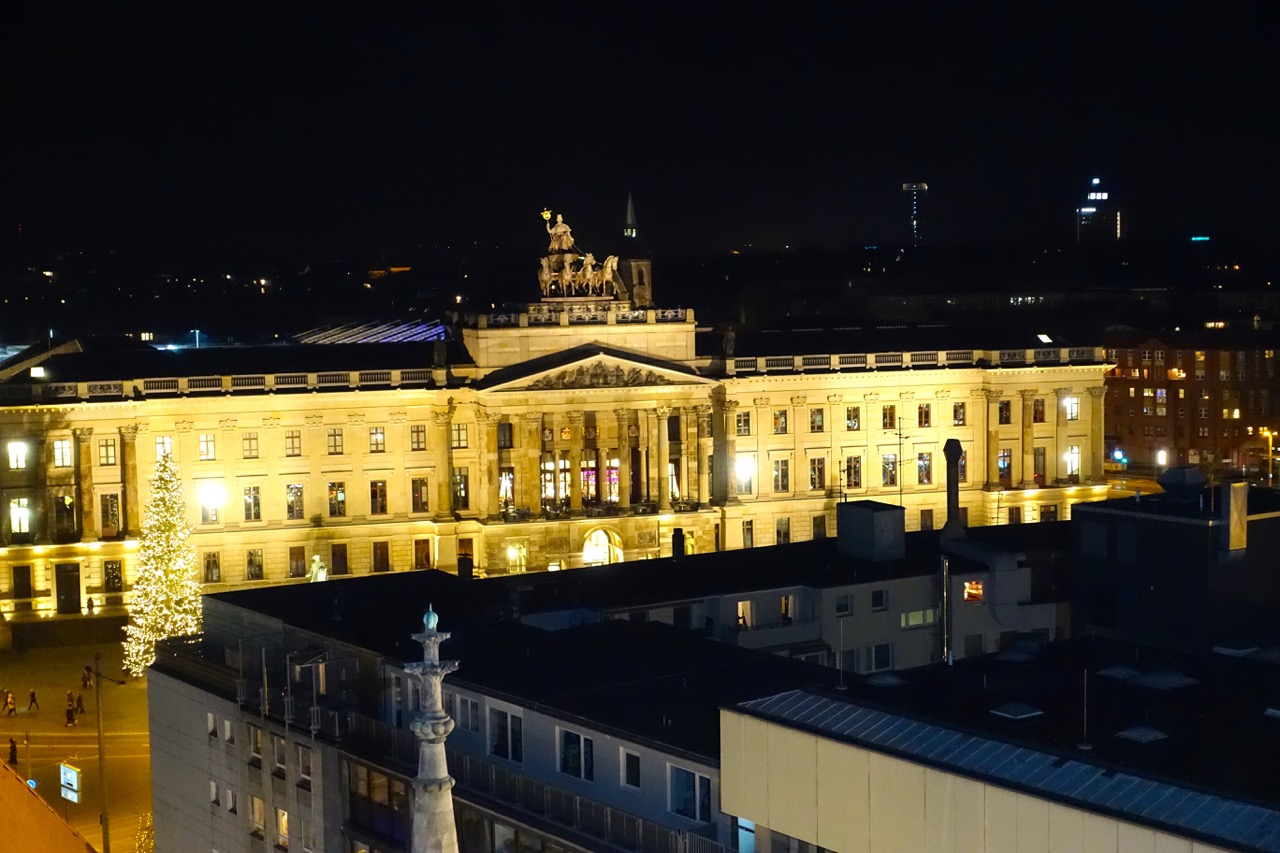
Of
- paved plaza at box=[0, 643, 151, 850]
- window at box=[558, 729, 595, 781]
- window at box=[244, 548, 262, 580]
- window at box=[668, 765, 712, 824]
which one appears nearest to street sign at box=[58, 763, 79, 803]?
paved plaza at box=[0, 643, 151, 850]

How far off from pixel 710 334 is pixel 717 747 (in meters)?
78.3

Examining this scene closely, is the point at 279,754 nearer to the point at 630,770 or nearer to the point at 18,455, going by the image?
the point at 630,770

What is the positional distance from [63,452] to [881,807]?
6851cm

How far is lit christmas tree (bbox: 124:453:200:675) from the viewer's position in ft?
249

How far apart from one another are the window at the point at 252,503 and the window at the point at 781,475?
89.3 feet

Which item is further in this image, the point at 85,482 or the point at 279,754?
the point at 85,482

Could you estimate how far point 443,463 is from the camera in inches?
3873

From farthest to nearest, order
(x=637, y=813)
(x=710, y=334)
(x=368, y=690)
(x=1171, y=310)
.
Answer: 1. (x=1171, y=310)
2. (x=710, y=334)
3. (x=368, y=690)
4. (x=637, y=813)

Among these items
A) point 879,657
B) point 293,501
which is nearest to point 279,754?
point 879,657

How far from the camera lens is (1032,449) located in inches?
4299

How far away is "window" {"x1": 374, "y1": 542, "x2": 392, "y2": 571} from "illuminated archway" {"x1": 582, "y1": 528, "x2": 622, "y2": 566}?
960 cm

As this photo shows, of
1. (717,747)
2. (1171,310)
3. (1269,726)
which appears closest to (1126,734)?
(1269,726)

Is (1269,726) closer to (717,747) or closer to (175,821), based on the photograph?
(717,747)

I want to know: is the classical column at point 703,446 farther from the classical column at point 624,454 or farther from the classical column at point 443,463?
the classical column at point 443,463
